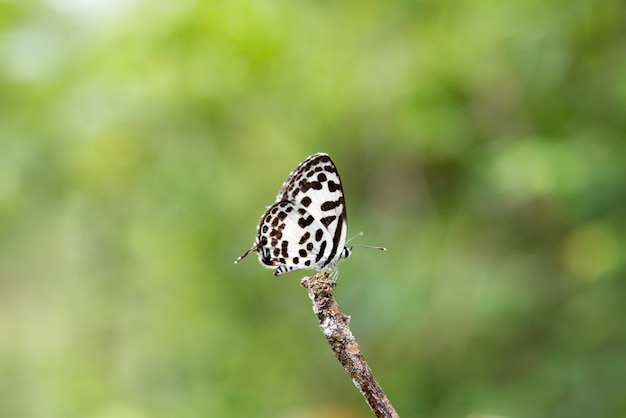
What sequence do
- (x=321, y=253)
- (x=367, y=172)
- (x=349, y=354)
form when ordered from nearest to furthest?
(x=349, y=354)
(x=321, y=253)
(x=367, y=172)

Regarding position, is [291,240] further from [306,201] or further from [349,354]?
[349,354]

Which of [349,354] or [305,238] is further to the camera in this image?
Result: [305,238]

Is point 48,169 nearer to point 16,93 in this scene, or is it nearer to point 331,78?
point 16,93

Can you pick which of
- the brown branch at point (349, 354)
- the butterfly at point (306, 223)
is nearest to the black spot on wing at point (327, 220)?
the butterfly at point (306, 223)

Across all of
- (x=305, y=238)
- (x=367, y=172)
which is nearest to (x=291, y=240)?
Result: (x=305, y=238)

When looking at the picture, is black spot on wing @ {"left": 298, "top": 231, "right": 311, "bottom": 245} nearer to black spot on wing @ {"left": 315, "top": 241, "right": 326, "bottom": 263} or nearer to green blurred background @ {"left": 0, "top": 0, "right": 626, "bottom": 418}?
black spot on wing @ {"left": 315, "top": 241, "right": 326, "bottom": 263}

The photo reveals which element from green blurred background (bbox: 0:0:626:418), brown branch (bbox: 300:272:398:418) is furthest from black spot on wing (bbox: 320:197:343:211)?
green blurred background (bbox: 0:0:626:418)

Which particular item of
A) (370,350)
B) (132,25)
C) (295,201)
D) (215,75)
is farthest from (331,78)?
(295,201)

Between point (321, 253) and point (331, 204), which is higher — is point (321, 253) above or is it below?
below
